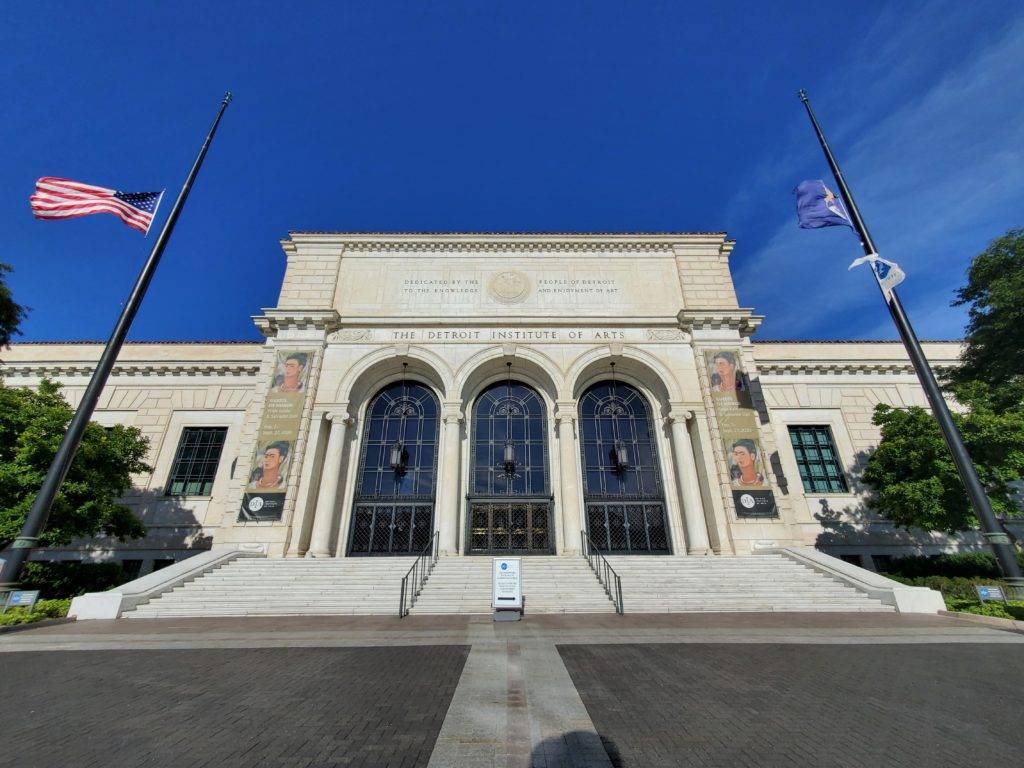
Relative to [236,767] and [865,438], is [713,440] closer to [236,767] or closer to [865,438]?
[865,438]

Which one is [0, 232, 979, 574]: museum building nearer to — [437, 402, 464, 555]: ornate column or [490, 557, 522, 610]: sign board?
[437, 402, 464, 555]: ornate column

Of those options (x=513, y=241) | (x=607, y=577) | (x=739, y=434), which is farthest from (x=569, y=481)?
(x=513, y=241)

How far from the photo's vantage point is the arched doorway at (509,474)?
18.0 meters

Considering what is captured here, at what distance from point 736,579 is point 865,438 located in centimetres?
1502

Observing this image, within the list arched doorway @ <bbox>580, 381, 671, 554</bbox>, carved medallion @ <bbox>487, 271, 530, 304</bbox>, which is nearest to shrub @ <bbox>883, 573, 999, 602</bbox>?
arched doorway @ <bbox>580, 381, 671, 554</bbox>

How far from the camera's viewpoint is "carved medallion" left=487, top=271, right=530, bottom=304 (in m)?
21.6

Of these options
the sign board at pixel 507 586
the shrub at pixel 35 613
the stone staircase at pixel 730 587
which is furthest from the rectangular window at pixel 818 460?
the shrub at pixel 35 613

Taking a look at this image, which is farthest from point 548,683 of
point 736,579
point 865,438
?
point 865,438

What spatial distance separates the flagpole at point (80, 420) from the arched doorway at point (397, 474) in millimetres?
9998

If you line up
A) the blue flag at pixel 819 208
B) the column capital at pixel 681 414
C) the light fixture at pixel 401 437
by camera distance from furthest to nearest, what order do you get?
the column capital at pixel 681 414 → the light fixture at pixel 401 437 → the blue flag at pixel 819 208

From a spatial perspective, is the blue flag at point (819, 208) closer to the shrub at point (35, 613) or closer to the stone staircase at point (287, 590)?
the stone staircase at point (287, 590)

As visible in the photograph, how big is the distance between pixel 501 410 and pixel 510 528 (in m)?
5.53

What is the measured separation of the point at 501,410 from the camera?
20.6 m

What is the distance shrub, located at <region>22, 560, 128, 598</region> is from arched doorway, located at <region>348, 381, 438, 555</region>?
8777 mm
